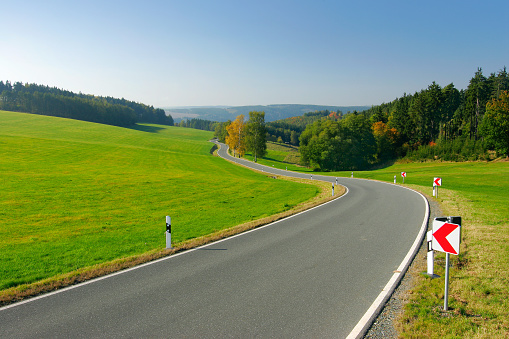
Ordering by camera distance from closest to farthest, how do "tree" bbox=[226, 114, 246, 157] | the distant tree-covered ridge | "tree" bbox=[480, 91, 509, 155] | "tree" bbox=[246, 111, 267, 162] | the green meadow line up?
the green meadow → "tree" bbox=[480, 91, 509, 155] → "tree" bbox=[246, 111, 267, 162] → "tree" bbox=[226, 114, 246, 157] → the distant tree-covered ridge

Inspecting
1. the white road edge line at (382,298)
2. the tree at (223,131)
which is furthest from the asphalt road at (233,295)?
the tree at (223,131)

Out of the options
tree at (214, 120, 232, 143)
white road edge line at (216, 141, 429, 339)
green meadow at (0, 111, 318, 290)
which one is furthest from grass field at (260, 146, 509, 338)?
tree at (214, 120, 232, 143)

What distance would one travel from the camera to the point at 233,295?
6.19 m

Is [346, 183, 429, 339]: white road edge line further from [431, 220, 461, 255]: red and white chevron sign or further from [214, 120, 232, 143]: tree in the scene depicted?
[214, 120, 232, 143]: tree

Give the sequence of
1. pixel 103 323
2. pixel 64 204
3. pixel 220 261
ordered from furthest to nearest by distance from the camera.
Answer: pixel 64 204 < pixel 220 261 < pixel 103 323

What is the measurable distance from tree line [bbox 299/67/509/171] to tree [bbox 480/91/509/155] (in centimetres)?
14

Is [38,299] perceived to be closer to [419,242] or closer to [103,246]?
[103,246]

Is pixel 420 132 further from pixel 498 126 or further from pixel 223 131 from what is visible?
pixel 223 131

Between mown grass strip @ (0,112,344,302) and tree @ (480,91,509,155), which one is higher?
tree @ (480,91,509,155)

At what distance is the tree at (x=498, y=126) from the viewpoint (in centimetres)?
4809

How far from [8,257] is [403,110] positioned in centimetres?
9179

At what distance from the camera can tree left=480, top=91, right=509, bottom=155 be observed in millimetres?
48094

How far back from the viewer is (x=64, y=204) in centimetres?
1647

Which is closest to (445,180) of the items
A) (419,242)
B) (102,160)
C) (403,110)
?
(419,242)
